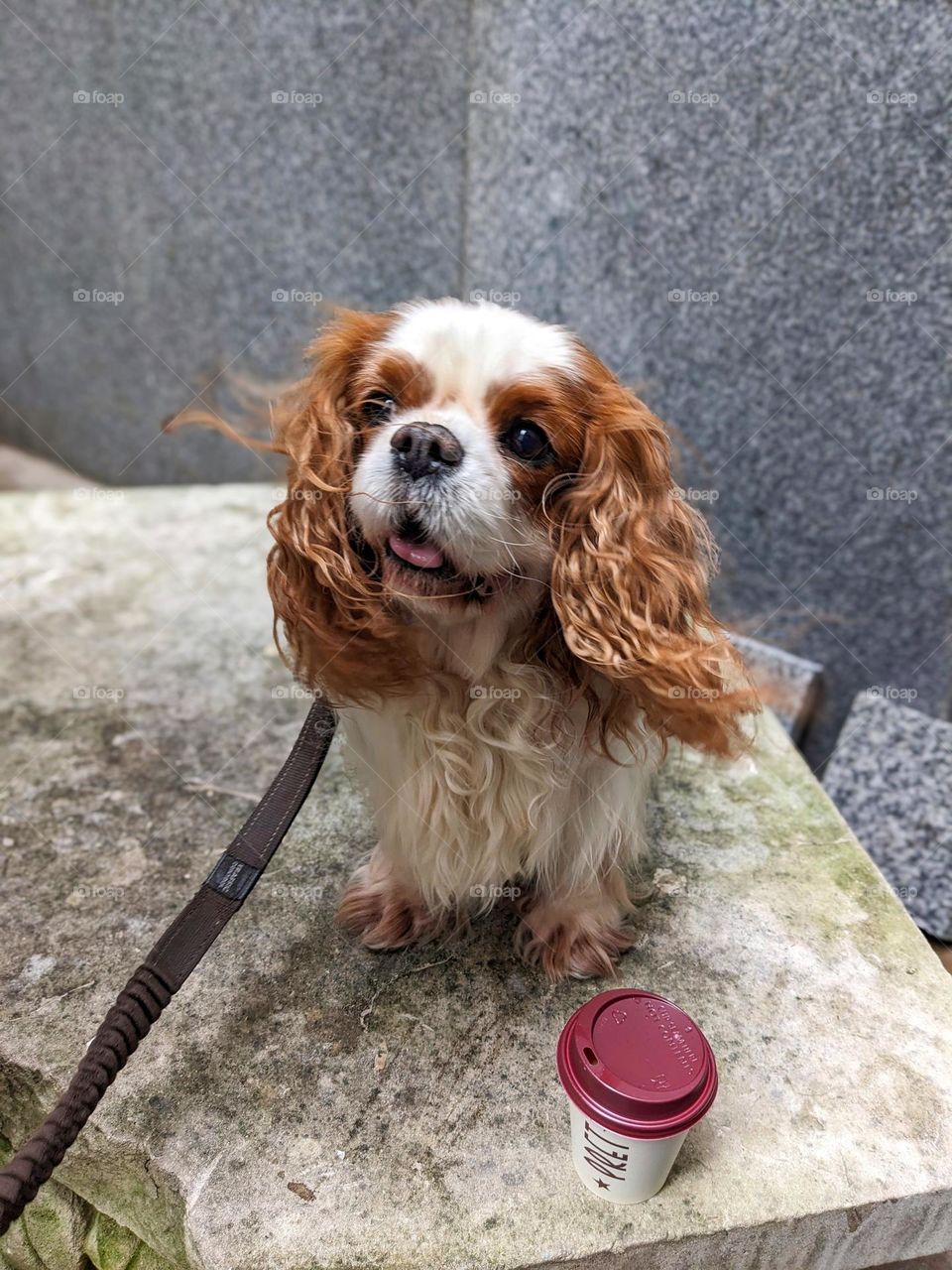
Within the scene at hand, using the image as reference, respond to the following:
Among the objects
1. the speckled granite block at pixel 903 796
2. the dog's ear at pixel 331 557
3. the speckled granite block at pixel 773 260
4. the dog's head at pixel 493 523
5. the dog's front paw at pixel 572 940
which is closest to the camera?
the dog's head at pixel 493 523

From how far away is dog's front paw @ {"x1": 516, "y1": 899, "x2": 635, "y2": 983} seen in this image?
1.61m

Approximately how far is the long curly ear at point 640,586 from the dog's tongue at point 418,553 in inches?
6.6

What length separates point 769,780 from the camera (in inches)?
83.8

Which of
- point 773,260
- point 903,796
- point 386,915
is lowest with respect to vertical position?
point 903,796

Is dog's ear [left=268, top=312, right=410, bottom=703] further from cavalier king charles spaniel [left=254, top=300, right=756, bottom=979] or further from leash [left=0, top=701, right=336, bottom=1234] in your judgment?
leash [left=0, top=701, right=336, bottom=1234]

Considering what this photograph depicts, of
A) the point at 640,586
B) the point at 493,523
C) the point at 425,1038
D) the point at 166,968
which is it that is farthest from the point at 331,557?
the point at 425,1038

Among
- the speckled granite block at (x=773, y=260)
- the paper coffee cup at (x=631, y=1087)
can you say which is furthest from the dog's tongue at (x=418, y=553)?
the speckled granite block at (x=773, y=260)

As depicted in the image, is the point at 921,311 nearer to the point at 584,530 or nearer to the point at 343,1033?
the point at 584,530

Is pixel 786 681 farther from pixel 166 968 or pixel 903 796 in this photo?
pixel 166 968

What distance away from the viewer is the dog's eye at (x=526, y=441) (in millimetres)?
1277

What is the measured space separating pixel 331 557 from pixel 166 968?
25.4 inches

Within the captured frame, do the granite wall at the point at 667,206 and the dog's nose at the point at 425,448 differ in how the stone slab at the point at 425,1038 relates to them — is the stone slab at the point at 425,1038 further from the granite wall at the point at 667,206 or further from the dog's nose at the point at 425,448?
the dog's nose at the point at 425,448

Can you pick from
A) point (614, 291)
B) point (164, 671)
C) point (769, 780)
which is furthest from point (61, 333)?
point (769, 780)

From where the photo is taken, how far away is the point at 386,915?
1.68 metres
